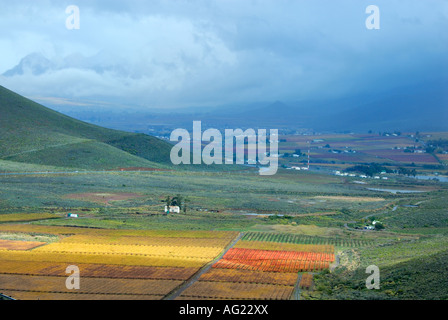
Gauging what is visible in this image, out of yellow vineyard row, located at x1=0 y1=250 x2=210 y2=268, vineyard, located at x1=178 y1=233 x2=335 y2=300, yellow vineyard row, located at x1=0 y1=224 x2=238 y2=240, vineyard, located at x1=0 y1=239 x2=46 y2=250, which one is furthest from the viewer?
yellow vineyard row, located at x1=0 y1=224 x2=238 y2=240

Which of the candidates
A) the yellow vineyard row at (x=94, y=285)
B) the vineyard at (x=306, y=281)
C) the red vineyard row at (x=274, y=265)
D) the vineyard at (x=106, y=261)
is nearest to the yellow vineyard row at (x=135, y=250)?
the vineyard at (x=106, y=261)

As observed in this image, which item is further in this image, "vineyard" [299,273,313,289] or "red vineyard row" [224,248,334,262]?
"red vineyard row" [224,248,334,262]

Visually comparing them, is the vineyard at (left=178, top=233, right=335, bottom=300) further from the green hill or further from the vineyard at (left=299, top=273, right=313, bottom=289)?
the green hill

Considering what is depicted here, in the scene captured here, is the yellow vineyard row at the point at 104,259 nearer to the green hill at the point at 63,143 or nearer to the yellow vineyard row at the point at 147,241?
the yellow vineyard row at the point at 147,241

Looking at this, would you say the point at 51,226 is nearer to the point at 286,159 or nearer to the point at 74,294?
the point at 74,294

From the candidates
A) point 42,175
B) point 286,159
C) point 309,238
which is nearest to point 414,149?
point 286,159

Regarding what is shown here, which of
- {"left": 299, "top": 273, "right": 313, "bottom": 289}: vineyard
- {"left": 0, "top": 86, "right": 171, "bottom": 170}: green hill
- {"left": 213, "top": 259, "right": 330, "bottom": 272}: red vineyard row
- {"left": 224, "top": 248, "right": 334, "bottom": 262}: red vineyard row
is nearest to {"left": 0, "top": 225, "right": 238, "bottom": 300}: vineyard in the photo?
{"left": 224, "top": 248, "right": 334, "bottom": 262}: red vineyard row
